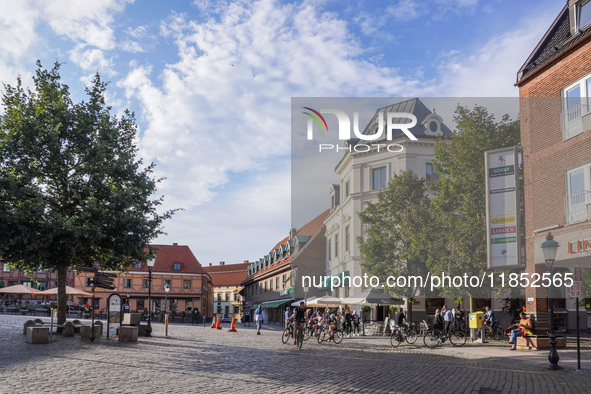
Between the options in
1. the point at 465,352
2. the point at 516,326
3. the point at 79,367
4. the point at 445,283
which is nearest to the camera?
the point at 79,367

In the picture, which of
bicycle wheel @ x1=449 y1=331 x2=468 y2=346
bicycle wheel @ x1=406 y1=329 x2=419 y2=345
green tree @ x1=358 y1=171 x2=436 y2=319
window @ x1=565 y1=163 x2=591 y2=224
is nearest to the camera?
window @ x1=565 y1=163 x2=591 y2=224

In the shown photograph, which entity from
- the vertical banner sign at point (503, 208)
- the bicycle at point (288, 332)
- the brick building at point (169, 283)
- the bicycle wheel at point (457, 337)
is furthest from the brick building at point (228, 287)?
the vertical banner sign at point (503, 208)

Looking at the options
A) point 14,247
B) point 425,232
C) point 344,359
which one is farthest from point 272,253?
point 344,359

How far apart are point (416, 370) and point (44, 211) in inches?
669

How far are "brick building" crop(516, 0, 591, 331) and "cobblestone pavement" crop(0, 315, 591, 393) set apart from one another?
5104mm

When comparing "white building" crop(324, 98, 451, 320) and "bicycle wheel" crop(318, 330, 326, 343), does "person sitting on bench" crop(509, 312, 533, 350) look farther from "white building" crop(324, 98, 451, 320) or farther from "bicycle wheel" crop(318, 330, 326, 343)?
"white building" crop(324, 98, 451, 320)

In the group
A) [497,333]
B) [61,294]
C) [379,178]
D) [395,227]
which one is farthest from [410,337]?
[61,294]

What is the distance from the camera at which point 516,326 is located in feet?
75.8

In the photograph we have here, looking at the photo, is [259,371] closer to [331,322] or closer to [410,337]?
[410,337]

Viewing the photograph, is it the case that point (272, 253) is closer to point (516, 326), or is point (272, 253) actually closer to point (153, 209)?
point (153, 209)

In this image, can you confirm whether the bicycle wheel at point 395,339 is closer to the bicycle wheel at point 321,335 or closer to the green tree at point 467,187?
the bicycle wheel at point 321,335

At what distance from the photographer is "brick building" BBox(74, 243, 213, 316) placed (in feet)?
252

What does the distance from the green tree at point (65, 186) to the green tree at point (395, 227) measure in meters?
12.7

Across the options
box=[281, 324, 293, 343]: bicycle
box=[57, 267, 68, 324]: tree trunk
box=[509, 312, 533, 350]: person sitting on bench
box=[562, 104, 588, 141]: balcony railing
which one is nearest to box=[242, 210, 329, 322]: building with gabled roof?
box=[281, 324, 293, 343]: bicycle
